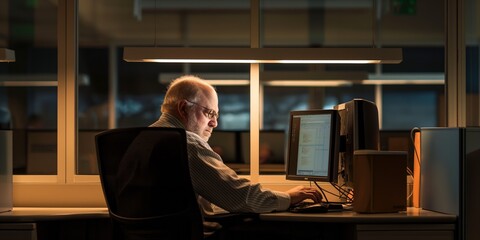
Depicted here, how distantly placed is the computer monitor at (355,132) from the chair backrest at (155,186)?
3.28ft

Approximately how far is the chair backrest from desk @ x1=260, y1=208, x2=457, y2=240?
47 centimetres

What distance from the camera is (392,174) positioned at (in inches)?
149

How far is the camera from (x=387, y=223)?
362 centimetres

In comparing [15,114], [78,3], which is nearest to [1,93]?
[15,114]

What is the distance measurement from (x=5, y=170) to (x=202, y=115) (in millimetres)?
1148

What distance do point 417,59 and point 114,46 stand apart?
9.51 m

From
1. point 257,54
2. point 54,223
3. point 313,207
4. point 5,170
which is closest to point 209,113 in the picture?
point 257,54

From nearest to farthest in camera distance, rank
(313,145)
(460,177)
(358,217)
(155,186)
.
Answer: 1. (155,186)
2. (358,217)
3. (460,177)
4. (313,145)

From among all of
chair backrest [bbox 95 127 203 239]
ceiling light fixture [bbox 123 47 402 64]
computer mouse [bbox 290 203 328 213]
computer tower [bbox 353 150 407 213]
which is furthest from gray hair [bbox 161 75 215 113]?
computer tower [bbox 353 150 407 213]

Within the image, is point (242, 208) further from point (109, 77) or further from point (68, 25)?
point (109, 77)

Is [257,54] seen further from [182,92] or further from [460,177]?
[460,177]

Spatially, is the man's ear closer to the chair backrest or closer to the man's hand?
the chair backrest

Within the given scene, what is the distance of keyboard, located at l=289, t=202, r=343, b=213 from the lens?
375 cm

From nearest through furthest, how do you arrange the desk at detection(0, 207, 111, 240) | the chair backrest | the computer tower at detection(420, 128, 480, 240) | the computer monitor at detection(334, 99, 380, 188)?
the chair backrest → the computer tower at detection(420, 128, 480, 240) → the desk at detection(0, 207, 111, 240) → the computer monitor at detection(334, 99, 380, 188)
